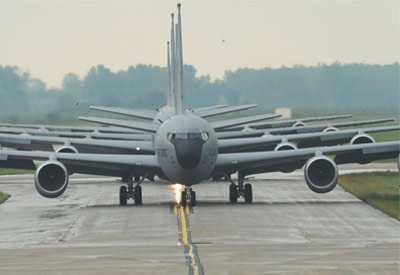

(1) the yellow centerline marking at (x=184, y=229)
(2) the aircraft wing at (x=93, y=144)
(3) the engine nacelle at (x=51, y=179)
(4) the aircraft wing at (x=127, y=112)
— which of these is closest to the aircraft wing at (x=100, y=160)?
(3) the engine nacelle at (x=51, y=179)

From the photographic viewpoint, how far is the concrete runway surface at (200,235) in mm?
23531

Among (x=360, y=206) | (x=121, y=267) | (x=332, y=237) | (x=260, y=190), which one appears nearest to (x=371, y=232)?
(x=332, y=237)

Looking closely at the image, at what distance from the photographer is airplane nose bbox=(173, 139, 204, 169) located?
37281 millimetres

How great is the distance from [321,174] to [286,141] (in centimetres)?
1385

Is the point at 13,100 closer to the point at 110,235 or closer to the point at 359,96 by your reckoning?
the point at 359,96

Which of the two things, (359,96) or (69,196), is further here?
(359,96)

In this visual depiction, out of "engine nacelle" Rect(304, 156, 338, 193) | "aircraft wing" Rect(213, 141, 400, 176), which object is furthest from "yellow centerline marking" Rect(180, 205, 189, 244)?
"engine nacelle" Rect(304, 156, 338, 193)

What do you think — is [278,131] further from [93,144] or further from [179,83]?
[179,83]

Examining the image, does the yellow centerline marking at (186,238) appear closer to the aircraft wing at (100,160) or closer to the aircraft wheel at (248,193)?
the aircraft wing at (100,160)

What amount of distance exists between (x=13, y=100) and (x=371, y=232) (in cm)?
6360

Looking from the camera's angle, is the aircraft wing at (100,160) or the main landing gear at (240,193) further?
the main landing gear at (240,193)

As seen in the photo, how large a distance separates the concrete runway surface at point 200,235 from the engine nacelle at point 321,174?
954 mm

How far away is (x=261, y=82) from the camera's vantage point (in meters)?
98.1

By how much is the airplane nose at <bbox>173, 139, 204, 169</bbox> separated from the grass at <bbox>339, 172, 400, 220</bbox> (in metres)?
7.84
